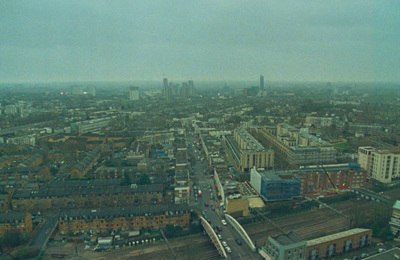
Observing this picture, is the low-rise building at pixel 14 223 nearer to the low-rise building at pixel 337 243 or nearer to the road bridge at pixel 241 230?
the road bridge at pixel 241 230

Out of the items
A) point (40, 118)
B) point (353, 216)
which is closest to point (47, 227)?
point (353, 216)

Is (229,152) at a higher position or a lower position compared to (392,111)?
lower

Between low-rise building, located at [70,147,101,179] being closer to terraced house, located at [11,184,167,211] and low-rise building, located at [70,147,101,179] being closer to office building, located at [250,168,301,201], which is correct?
terraced house, located at [11,184,167,211]

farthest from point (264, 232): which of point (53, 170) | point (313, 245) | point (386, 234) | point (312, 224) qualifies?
point (53, 170)

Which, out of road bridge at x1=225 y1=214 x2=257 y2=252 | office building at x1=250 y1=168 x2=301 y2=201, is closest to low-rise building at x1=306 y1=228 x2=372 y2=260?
road bridge at x1=225 y1=214 x2=257 y2=252

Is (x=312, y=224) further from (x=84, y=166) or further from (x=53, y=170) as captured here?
(x=53, y=170)

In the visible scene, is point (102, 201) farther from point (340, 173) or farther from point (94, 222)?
point (340, 173)
